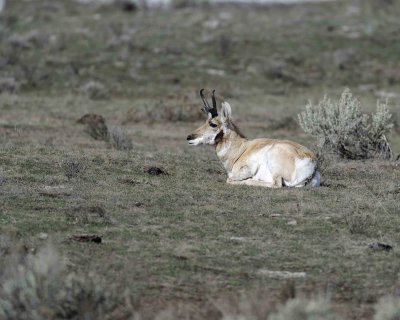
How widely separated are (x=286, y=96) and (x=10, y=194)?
71.2 ft

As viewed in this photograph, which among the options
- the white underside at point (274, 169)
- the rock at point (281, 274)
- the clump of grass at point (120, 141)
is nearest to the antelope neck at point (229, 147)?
the white underside at point (274, 169)

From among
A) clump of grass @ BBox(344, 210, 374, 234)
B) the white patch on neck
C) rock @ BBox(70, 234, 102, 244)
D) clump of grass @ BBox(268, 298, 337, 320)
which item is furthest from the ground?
clump of grass @ BBox(268, 298, 337, 320)

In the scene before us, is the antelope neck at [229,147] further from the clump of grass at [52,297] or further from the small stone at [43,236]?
the clump of grass at [52,297]

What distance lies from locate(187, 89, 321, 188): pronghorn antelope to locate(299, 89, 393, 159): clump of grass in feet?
13.9

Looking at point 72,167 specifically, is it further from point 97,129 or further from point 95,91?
point 95,91

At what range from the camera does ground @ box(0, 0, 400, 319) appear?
9.91 metres

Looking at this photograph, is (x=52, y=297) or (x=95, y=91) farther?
(x=95, y=91)

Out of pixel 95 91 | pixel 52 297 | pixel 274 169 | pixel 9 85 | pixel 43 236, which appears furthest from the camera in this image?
pixel 95 91

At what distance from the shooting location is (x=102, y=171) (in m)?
15.4

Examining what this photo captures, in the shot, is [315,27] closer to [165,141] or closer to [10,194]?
[165,141]

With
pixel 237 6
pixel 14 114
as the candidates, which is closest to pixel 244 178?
pixel 14 114

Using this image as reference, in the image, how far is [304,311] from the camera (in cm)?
741

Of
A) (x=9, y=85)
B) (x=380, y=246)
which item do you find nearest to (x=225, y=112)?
(x=380, y=246)

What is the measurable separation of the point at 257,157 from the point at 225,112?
111 cm
